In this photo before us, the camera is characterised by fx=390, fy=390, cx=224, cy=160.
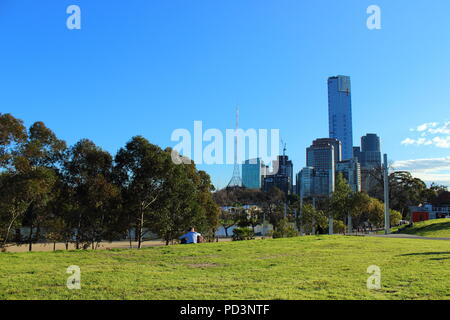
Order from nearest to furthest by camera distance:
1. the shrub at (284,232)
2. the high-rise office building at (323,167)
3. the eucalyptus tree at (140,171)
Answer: the eucalyptus tree at (140,171)
the shrub at (284,232)
the high-rise office building at (323,167)

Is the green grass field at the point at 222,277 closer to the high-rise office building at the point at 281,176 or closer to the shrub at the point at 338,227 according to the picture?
the shrub at the point at 338,227

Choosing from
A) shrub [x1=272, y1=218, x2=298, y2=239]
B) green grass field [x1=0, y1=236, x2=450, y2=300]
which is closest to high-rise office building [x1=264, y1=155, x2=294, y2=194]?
shrub [x1=272, y1=218, x2=298, y2=239]

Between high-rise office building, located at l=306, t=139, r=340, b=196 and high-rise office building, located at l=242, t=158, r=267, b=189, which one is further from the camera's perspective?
high-rise office building, located at l=242, t=158, r=267, b=189

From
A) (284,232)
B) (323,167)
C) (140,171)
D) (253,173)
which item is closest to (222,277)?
(140,171)

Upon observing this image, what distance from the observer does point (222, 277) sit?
9.22 meters

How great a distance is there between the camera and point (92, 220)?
26281mm

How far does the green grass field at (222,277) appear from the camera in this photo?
7250 mm

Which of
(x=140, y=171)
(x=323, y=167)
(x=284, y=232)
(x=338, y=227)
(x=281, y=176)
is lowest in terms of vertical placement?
(x=338, y=227)

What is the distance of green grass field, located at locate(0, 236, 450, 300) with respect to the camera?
725 cm

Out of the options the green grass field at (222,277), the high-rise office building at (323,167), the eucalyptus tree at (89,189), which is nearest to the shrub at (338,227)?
the eucalyptus tree at (89,189)

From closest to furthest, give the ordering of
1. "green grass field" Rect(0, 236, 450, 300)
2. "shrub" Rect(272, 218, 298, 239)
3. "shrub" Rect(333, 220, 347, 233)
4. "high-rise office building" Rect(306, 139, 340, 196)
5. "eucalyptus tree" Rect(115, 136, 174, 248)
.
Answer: "green grass field" Rect(0, 236, 450, 300)
"eucalyptus tree" Rect(115, 136, 174, 248)
"shrub" Rect(272, 218, 298, 239)
"shrub" Rect(333, 220, 347, 233)
"high-rise office building" Rect(306, 139, 340, 196)

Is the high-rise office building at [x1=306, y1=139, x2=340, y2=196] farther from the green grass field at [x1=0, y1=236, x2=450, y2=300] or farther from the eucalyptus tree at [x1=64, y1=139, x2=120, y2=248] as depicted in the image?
the green grass field at [x1=0, y1=236, x2=450, y2=300]

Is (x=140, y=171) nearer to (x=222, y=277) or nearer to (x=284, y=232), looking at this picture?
(x=284, y=232)

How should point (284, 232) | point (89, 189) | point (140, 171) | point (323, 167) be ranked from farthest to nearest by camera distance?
point (323, 167)
point (284, 232)
point (140, 171)
point (89, 189)
